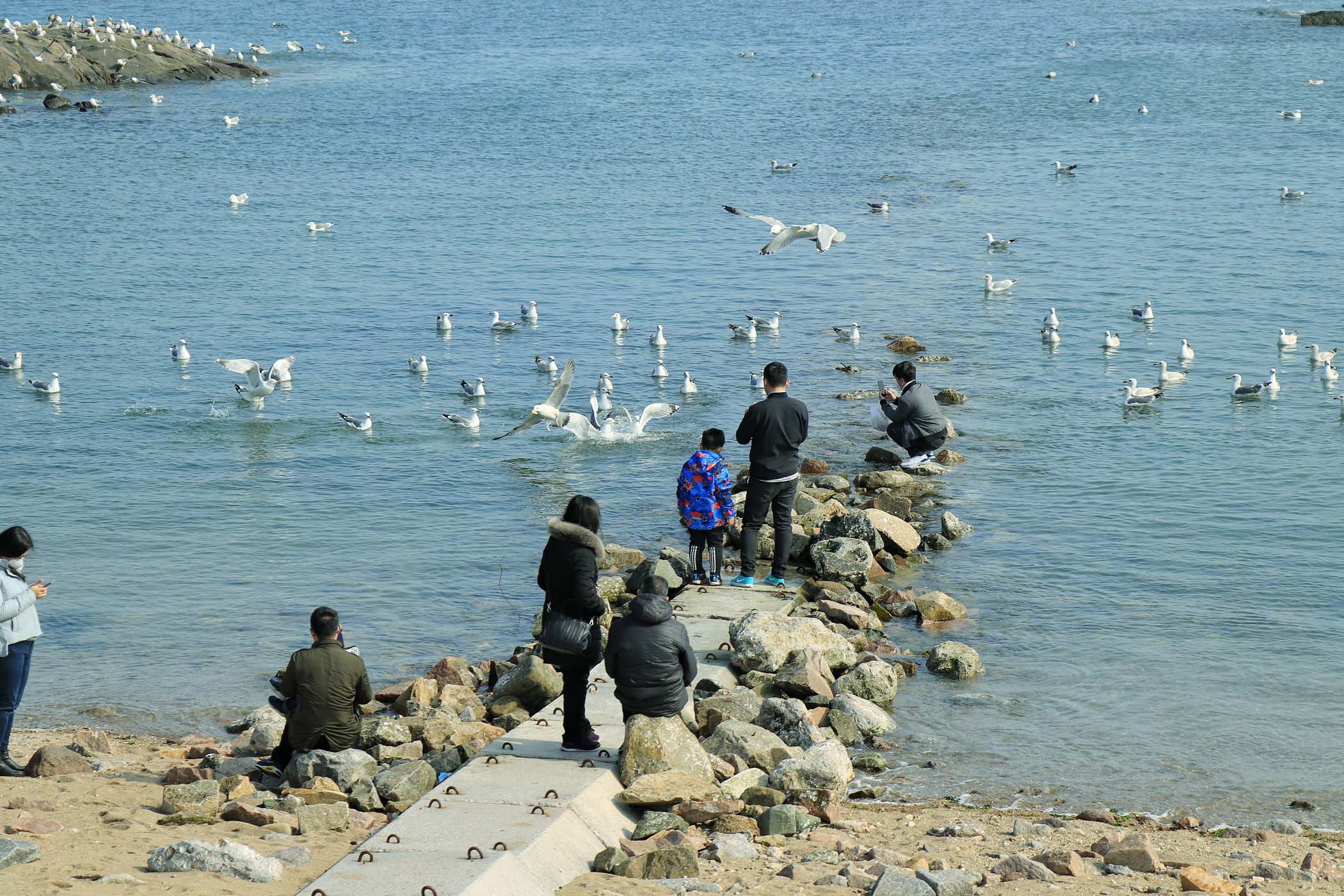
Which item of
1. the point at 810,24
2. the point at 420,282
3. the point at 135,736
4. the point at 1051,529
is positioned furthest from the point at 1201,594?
the point at 810,24

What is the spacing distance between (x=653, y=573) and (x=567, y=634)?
416cm

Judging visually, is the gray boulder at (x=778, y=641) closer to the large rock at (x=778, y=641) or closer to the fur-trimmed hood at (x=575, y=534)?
the large rock at (x=778, y=641)

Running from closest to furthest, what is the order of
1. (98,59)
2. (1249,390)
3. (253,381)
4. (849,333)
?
(1249,390), (253,381), (849,333), (98,59)

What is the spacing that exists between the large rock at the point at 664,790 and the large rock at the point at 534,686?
216cm

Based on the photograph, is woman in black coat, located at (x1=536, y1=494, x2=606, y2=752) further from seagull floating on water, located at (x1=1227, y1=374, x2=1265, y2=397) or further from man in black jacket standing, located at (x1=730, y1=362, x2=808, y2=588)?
seagull floating on water, located at (x1=1227, y1=374, x2=1265, y2=397)

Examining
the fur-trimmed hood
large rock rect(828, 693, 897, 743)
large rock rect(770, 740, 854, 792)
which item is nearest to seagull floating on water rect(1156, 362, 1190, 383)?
large rock rect(828, 693, 897, 743)

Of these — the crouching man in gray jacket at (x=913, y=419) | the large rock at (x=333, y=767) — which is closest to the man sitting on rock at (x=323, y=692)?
the large rock at (x=333, y=767)

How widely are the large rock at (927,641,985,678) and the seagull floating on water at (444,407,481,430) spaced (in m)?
10.2

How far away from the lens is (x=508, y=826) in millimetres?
8461

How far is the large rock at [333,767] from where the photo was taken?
31.3ft

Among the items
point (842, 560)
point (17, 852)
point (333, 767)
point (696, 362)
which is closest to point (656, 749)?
point (333, 767)

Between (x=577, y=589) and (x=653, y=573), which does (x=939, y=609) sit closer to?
(x=653, y=573)

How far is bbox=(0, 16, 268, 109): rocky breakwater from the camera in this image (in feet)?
195

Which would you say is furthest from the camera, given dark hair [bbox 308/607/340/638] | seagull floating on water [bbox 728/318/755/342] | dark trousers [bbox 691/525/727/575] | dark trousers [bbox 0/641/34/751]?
seagull floating on water [bbox 728/318/755/342]
